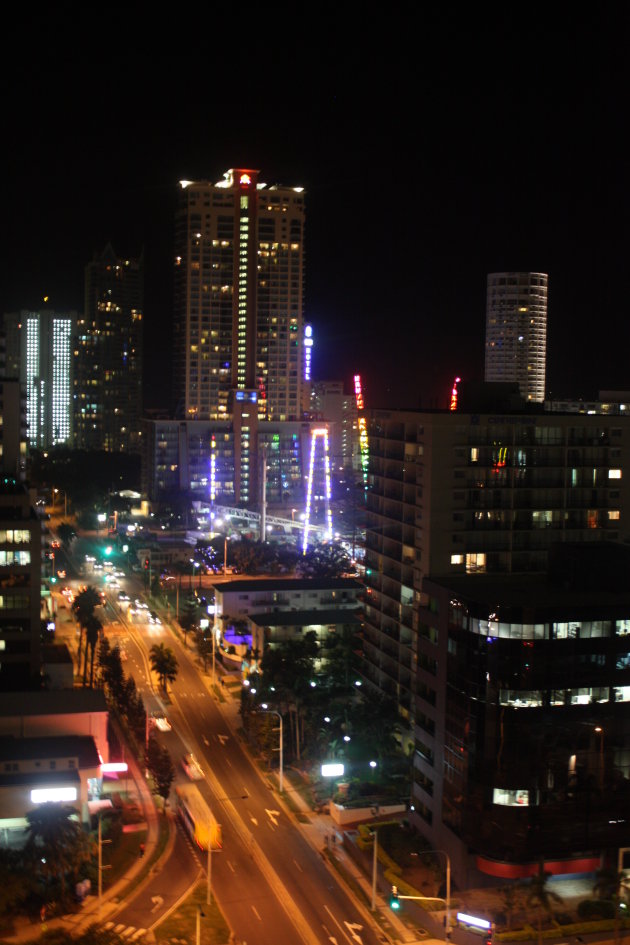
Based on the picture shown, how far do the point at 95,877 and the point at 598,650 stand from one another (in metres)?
10.3

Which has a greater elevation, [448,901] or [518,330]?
[518,330]

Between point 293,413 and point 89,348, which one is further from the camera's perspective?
point 89,348

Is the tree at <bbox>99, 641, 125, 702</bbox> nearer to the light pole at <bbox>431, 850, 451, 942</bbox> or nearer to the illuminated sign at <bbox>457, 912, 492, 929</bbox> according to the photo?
the light pole at <bbox>431, 850, 451, 942</bbox>

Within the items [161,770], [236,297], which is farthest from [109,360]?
[161,770]

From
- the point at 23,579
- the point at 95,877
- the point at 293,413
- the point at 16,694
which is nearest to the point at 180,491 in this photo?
the point at 293,413

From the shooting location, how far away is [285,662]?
30.5 m

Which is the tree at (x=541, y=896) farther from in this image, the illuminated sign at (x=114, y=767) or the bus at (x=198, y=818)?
the illuminated sign at (x=114, y=767)

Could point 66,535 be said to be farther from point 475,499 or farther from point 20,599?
point 475,499

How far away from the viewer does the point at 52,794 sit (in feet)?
73.9

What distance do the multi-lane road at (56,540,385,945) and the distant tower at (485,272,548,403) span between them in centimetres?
5732

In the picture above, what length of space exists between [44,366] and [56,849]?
298 ft

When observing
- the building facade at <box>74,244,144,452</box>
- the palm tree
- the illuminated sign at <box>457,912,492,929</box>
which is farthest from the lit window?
the building facade at <box>74,244,144,452</box>

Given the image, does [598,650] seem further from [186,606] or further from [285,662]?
[186,606]

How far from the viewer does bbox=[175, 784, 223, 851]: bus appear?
21938 millimetres
